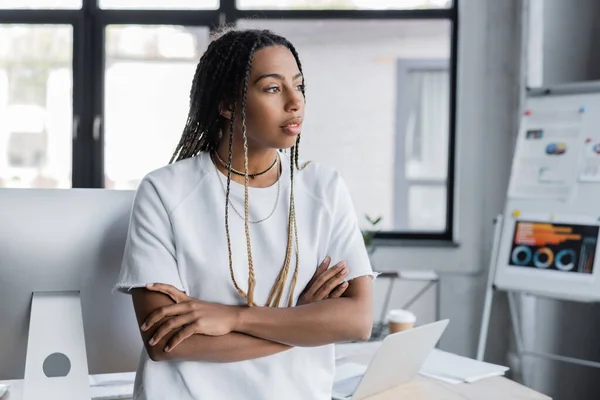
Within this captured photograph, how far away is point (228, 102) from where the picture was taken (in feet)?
4.36

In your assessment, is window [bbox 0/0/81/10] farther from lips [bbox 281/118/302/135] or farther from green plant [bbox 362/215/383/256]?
lips [bbox 281/118/302/135]

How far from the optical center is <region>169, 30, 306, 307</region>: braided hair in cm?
129

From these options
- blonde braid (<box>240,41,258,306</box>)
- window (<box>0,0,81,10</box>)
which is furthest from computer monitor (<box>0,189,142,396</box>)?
window (<box>0,0,81,10</box>)

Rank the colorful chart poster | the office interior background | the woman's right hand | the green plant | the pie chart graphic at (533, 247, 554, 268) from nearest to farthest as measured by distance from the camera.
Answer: the woman's right hand < the colorful chart poster < the pie chart graphic at (533, 247, 554, 268) < the green plant < the office interior background

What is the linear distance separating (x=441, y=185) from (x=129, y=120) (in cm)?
180

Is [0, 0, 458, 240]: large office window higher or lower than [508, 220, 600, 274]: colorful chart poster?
higher

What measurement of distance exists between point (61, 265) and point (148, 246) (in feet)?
0.62

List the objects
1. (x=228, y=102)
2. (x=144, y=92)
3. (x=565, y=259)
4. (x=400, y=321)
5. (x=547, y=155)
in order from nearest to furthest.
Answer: (x=228, y=102), (x=400, y=321), (x=565, y=259), (x=547, y=155), (x=144, y=92)

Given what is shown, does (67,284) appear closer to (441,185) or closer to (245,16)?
(245,16)

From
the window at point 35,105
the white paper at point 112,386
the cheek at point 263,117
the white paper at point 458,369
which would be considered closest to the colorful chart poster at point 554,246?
the white paper at point 458,369

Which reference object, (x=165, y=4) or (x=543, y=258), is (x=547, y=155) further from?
(x=165, y=4)

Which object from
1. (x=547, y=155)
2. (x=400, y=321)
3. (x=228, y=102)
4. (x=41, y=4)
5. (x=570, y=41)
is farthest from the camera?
(x=41, y=4)

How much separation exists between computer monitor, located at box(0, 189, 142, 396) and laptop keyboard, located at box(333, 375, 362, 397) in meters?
0.57

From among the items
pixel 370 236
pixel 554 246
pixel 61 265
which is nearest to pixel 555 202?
pixel 554 246
